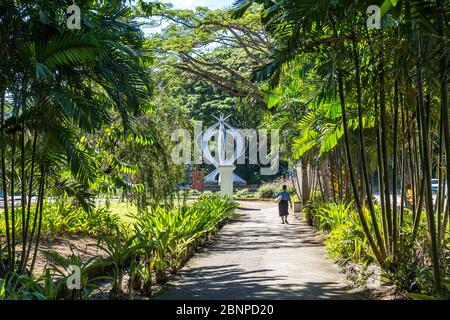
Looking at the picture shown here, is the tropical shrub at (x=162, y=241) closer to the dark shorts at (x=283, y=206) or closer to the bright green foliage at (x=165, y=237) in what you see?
the bright green foliage at (x=165, y=237)

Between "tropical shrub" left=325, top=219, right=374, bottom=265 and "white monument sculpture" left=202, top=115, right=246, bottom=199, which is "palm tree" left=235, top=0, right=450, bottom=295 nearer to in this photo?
"tropical shrub" left=325, top=219, right=374, bottom=265

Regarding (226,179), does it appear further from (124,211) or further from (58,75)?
(58,75)

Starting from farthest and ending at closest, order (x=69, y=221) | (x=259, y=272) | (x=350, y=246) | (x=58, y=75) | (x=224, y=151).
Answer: (x=224, y=151)
(x=69, y=221)
(x=350, y=246)
(x=259, y=272)
(x=58, y=75)

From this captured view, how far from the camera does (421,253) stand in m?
8.67

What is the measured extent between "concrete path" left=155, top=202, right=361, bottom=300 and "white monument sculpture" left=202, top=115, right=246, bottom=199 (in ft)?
53.5

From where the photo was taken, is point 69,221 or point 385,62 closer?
point 385,62

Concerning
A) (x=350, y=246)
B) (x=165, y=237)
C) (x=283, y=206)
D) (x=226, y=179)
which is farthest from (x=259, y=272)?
(x=226, y=179)

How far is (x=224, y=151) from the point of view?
4178 cm

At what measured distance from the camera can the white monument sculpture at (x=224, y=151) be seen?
3269cm

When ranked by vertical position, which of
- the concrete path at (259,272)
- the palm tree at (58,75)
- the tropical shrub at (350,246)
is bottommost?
the concrete path at (259,272)

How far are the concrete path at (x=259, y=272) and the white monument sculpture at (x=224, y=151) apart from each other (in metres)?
16.3

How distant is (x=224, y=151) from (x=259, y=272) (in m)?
32.0

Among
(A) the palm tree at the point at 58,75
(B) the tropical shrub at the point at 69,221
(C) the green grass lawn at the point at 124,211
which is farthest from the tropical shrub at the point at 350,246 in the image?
(C) the green grass lawn at the point at 124,211
